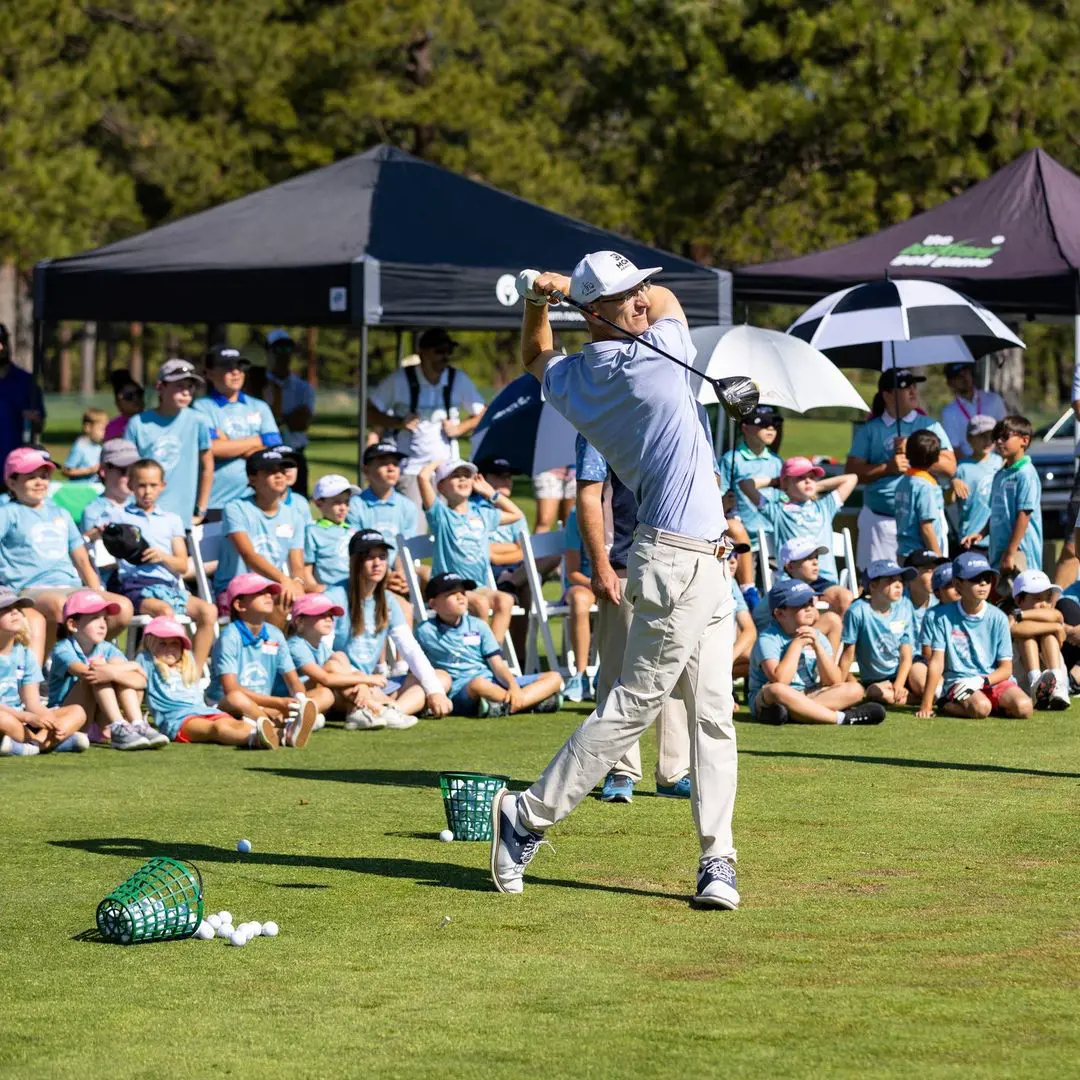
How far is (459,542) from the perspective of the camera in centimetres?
1228

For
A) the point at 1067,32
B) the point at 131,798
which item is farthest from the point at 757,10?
the point at 131,798

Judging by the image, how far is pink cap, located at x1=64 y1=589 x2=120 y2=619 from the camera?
10320mm

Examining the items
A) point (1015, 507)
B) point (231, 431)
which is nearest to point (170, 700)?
point (231, 431)

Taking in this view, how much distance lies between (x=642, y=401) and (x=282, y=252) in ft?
26.3

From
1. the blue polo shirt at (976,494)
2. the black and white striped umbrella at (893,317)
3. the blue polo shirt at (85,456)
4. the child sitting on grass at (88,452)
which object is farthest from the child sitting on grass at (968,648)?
the blue polo shirt at (85,456)

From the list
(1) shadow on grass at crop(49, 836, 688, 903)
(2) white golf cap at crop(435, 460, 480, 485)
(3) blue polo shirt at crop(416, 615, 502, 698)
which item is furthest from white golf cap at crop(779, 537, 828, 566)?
(1) shadow on grass at crop(49, 836, 688, 903)

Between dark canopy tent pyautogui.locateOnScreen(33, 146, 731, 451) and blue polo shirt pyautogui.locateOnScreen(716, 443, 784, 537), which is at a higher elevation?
dark canopy tent pyautogui.locateOnScreen(33, 146, 731, 451)

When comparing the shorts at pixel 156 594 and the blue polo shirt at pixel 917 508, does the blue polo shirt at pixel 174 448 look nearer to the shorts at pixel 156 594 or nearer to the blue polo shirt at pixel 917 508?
the shorts at pixel 156 594

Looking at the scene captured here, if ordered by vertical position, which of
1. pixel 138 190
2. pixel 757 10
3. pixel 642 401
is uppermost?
pixel 757 10

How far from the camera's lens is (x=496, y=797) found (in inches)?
251

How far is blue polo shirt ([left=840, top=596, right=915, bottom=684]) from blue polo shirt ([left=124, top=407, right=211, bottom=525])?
13.8ft

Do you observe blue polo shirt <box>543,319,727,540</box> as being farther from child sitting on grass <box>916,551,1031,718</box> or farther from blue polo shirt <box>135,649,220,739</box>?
child sitting on grass <box>916,551,1031,718</box>

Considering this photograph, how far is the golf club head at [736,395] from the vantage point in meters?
6.29

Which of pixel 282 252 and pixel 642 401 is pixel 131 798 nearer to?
pixel 642 401
